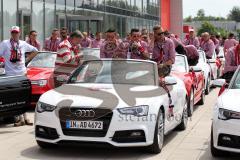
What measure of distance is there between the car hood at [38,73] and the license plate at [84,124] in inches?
218

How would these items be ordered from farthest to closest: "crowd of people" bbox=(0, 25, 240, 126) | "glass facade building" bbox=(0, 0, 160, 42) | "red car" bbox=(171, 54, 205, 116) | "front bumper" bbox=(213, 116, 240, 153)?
"glass facade building" bbox=(0, 0, 160, 42) < "red car" bbox=(171, 54, 205, 116) < "crowd of people" bbox=(0, 25, 240, 126) < "front bumper" bbox=(213, 116, 240, 153)

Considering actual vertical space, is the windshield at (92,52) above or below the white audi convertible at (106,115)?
above

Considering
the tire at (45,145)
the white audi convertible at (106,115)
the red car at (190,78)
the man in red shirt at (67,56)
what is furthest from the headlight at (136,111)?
the red car at (190,78)

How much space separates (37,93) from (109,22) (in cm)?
2149

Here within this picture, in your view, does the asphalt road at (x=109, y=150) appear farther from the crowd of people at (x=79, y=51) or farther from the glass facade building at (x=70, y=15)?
the glass facade building at (x=70, y=15)

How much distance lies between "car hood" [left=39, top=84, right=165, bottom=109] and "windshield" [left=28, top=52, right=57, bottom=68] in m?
5.35


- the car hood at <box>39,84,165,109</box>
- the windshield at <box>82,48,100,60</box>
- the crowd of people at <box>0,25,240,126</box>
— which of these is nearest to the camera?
the car hood at <box>39,84,165,109</box>

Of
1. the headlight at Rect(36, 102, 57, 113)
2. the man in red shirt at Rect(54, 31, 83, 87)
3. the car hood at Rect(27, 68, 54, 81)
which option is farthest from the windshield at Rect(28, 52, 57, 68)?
the headlight at Rect(36, 102, 57, 113)

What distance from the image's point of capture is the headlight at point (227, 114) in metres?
7.11

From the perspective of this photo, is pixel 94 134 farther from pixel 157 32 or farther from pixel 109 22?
pixel 109 22

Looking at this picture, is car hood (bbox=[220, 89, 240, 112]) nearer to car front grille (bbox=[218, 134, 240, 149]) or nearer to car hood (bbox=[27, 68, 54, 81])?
car front grille (bbox=[218, 134, 240, 149])

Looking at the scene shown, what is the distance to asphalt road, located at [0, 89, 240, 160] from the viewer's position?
7801 millimetres

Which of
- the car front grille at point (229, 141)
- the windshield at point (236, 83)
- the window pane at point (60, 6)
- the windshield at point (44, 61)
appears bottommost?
the car front grille at point (229, 141)

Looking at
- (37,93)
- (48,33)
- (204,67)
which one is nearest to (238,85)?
(37,93)
